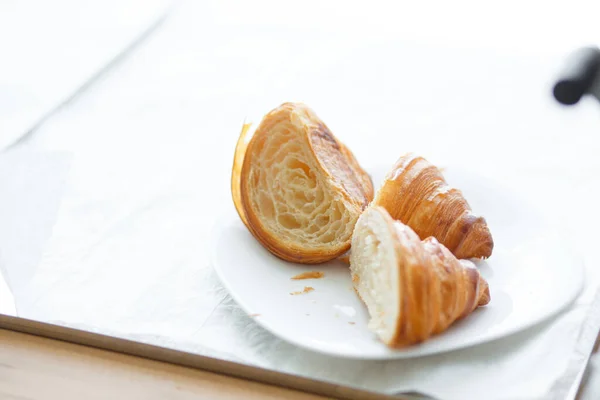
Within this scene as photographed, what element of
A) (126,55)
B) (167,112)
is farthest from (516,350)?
(126,55)

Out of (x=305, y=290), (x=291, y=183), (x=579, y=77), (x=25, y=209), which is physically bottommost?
(x=25, y=209)

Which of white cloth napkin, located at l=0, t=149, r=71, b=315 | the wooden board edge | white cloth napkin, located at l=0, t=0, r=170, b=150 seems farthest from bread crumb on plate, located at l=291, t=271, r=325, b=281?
white cloth napkin, located at l=0, t=0, r=170, b=150

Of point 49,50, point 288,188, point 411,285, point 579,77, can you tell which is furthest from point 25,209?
point 579,77

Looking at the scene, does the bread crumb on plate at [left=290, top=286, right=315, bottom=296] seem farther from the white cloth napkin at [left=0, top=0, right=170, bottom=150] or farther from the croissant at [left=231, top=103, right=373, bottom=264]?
the white cloth napkin at [left=0, top=0, right=170, bottom=150]

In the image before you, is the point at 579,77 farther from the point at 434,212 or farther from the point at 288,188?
the point at 288,188

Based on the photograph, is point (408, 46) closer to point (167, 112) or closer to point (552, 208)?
point (167, 112)
